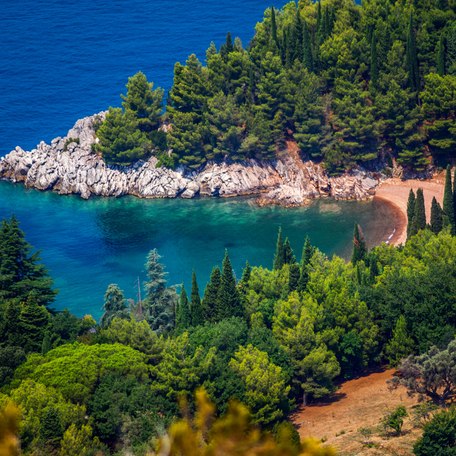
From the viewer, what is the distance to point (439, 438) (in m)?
60.4

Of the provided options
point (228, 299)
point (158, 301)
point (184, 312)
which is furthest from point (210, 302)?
point (158, 301)

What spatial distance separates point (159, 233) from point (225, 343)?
→ 135 ft

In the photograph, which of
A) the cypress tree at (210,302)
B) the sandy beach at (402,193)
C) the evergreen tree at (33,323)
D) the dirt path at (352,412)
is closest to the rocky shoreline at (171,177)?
the sandy beach at (402,193)

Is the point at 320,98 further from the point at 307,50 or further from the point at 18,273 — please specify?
the point at 18,273

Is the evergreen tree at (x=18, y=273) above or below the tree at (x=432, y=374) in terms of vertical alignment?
above

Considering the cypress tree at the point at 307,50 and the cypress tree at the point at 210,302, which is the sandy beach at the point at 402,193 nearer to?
the cypress tree at the point at 307,50

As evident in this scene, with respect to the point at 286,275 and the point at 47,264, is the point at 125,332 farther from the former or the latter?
the point at 47,264

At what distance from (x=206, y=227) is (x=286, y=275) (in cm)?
2982

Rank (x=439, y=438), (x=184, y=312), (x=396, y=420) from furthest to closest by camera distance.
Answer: (x=184, y=312), (x=396, y=420), (x=439, y=438)

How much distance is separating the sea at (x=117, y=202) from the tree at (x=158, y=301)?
8.77m

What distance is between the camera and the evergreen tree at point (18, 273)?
89.8 meters

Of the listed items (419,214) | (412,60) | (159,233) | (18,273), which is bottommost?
(18,273)

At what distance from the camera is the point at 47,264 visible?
11162 centimetres

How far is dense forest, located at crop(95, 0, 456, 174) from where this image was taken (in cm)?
12019
